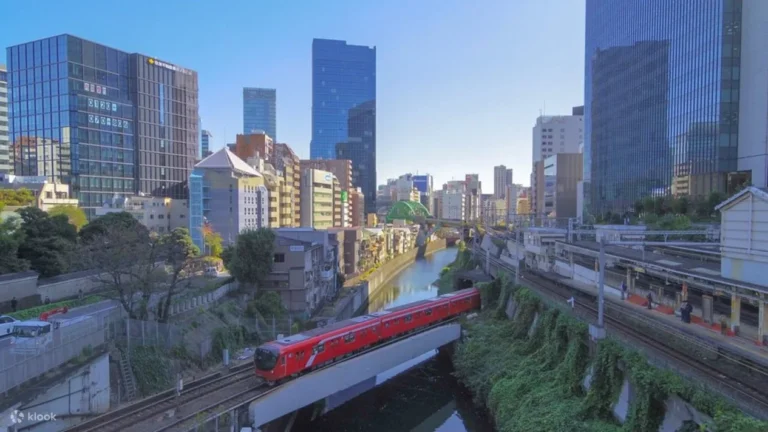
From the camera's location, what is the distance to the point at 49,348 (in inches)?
574

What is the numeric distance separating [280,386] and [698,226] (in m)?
29.9

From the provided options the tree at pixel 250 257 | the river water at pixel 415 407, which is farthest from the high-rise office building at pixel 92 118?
the river water at pixel 415 407

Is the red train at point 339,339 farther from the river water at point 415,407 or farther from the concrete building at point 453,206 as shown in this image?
the concrete building at point 453,206

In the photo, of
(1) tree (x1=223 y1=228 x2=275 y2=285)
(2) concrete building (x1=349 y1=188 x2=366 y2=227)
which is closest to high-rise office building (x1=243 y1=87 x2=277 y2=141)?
(2) concrete building (x1=349 y1=188 x2=366 y2=227)

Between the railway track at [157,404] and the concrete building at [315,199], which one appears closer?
the railway track at [157,404]

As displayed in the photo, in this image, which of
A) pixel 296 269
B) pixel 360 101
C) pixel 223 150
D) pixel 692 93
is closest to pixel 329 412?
pixel 296 269

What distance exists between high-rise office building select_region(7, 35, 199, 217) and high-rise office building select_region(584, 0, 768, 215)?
2134 inches

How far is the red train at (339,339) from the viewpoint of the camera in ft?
56.5

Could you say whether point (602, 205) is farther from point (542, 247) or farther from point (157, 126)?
point (157, 126)

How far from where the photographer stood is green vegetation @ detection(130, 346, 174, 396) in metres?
17.9

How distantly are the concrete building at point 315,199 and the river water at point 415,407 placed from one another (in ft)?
132

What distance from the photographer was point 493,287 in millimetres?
32219

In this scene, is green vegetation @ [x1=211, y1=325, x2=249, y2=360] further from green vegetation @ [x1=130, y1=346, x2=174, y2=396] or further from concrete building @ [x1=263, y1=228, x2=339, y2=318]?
concrete building @ [x1=263, y1=228, x2=339, y2=318]

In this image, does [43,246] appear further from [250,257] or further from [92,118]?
[92,118]
